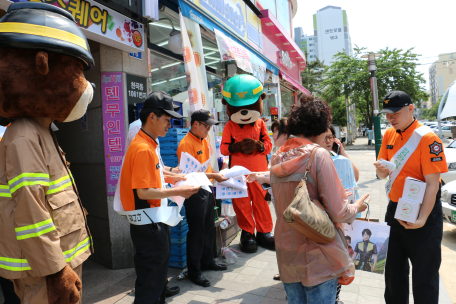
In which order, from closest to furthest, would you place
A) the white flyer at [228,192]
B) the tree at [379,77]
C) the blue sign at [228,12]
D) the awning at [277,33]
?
1. the white flyer at [228,192]
2. the blue sign at [228,12]
3. the awning at [277,33]
4. the tree at [379,77]

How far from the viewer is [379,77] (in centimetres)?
2362

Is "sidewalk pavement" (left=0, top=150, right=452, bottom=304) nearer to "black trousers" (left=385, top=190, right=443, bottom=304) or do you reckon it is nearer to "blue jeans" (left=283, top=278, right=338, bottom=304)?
"black trousers" (left=385, top=190, right=443, bottom=304)

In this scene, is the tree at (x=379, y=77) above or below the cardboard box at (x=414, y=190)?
above

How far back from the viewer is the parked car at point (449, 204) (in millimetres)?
5167

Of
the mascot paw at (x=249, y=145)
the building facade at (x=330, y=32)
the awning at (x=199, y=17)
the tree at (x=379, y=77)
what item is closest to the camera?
the mascot paw at (x=249, y=145)

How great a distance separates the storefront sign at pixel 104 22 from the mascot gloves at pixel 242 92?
1.38 m

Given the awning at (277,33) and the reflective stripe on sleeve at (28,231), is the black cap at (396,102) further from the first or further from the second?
the awning at (277,33)

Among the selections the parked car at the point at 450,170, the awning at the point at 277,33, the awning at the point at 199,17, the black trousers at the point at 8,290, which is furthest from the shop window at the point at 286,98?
the black trousers at the point at 8,290

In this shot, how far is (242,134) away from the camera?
454 cm

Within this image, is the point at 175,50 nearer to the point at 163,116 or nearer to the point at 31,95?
the point at 163,116

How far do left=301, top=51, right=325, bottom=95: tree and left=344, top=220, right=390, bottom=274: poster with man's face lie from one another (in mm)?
35089

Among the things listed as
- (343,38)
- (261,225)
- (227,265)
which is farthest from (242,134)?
(343,38)

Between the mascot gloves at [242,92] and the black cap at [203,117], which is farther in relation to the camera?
the mascot gloves at [242,92]

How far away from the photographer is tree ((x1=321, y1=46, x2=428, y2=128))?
23056mm
